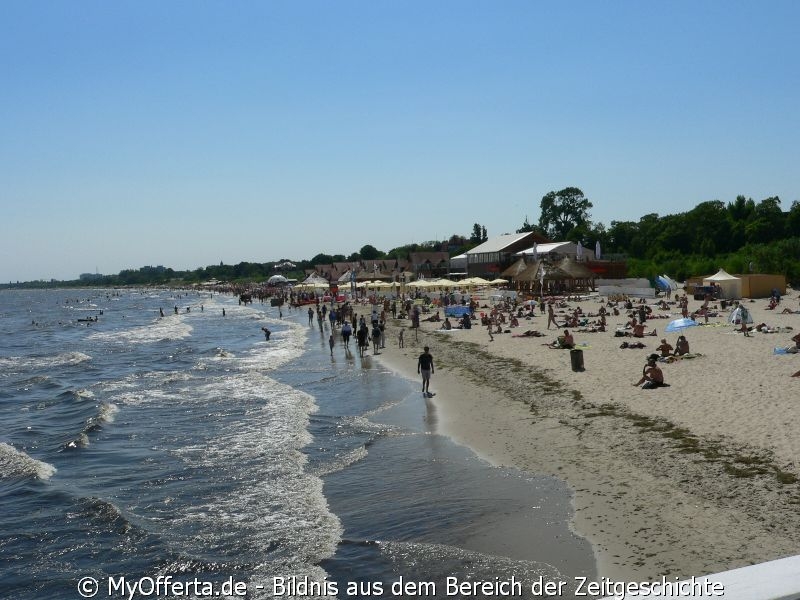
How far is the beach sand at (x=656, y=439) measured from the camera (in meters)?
7.18

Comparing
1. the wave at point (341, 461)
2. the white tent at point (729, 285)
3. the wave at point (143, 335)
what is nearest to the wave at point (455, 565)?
the wave at point (341, 461)

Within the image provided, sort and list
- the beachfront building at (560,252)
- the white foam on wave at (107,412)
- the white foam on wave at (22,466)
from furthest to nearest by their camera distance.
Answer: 1. the beachfront building at (560,252)
2. the white foam on wave at (107,412)
3. the white foam on wave at (22,466)

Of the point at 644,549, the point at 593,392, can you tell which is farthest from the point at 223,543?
the point at 593,392

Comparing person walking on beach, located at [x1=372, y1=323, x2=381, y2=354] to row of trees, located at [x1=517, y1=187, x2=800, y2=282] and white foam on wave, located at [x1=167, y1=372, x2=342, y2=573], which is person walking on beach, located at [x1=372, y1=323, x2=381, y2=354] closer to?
white foam on wave, located at [x1=167, y1=372, x2=342, y2=573]

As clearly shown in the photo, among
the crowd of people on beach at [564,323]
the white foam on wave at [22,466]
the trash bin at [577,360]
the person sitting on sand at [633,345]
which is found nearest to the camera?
the white foam on wave at [22,466]

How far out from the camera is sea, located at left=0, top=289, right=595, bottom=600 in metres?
7.49

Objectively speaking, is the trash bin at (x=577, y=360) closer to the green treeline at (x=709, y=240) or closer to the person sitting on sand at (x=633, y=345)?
the person sitting on sand at (x=633, y=345)

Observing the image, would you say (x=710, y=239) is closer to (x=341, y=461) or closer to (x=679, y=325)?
(x=679, y=325)

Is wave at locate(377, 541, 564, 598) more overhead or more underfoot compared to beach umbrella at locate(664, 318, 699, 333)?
more underfoot

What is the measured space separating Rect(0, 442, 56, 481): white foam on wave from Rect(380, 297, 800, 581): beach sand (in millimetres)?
Answer: 7404

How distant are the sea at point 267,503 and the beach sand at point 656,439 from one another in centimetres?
58

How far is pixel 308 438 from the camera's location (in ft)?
45.0

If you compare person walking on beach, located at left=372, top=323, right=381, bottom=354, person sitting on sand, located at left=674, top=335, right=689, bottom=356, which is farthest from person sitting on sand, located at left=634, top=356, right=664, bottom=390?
person walking on beach, located at left=372, top=323, right=381, bottom=354

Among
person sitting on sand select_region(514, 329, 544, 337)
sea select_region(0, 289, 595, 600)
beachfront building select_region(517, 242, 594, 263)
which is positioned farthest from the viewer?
beachfront building select_region(517, 242, 594, 263)
